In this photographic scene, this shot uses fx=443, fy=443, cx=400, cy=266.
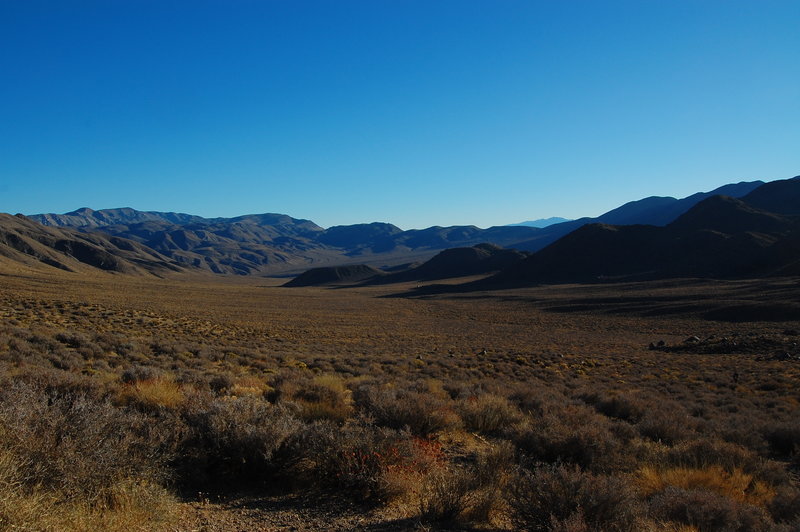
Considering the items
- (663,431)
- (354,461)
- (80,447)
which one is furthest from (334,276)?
(80,447)

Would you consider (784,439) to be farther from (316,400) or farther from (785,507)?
(316,400)

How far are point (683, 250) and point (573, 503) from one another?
117 meters

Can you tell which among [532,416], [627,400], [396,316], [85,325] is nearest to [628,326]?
[396,316]

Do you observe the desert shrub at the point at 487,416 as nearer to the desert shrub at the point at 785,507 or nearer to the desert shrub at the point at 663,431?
the desert shrub at the point at 663,431

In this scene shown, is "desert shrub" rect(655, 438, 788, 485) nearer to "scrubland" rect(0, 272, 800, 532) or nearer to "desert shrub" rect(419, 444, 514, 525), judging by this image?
"scrubland" rect(0, 272, 800, 532)

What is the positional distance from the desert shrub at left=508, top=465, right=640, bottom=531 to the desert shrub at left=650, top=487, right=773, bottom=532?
295 millimetres

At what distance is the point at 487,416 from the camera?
27.0 ft

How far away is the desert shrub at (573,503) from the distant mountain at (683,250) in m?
93.1

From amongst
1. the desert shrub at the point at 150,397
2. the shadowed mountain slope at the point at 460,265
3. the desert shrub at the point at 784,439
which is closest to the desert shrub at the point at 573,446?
the desert shrub at the point at 784,439

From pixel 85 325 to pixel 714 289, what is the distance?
253 ft

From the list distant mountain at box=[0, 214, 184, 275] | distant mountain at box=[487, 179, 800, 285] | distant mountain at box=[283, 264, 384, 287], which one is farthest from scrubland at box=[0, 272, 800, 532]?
distant mountain at box=[283, 264, 384, 287]

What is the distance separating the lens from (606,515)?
3.85m

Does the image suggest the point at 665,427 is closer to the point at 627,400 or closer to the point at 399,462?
the point at 627,400

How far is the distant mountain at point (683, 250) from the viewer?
86125 mm
